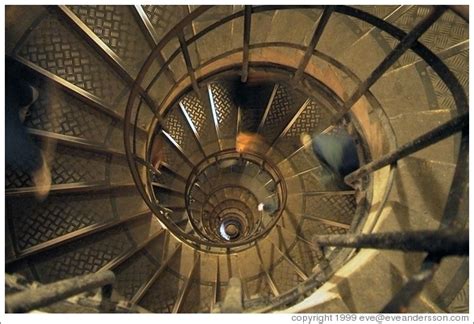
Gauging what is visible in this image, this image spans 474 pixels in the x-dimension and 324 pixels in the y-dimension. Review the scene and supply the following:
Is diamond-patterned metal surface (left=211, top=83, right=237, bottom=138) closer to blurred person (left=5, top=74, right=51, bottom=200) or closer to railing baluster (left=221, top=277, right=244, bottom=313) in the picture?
blurred person (left=5, top=74, right=51, bottom=200)

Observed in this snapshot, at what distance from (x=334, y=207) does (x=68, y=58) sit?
3.61m

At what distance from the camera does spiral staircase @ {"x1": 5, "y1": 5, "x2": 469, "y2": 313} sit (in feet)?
6.64

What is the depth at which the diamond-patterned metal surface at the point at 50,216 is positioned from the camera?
3.01 meters

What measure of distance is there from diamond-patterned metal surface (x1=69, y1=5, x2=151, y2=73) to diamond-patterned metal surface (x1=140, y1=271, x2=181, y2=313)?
2.38 meters

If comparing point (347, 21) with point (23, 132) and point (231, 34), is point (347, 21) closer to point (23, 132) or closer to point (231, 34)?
point (231, 34)

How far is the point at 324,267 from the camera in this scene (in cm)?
223

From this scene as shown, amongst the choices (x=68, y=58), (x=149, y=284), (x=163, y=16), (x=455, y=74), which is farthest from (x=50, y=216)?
(x=455, y=74)

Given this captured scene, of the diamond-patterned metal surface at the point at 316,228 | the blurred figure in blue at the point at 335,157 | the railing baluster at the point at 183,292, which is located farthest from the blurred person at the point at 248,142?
the railing baluster at the point at 183,292

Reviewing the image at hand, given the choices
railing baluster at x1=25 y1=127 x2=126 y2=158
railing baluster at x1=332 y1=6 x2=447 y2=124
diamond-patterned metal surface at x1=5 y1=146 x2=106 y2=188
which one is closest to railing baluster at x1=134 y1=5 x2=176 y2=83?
railing baluster at x1=25 y1=127 x2=126 y2=158

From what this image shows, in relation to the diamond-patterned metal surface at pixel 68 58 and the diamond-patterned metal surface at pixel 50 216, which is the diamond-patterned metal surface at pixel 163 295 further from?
the diamond-patterned metal surface at pixel 68 58

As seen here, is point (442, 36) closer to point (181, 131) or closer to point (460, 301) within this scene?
point (460, 301)

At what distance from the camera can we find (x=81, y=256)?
3.27 meters

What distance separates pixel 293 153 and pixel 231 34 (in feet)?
7.62
